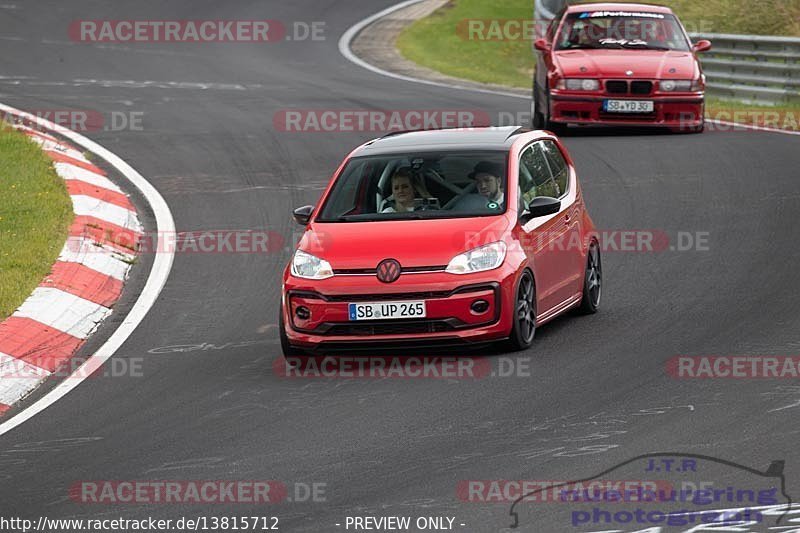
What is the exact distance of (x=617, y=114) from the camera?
68.1ft

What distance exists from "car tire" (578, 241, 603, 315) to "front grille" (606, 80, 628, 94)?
8.52 meters

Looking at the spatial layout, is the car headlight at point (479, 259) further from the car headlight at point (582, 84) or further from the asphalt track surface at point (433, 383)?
the car headlight at point (582, 84)

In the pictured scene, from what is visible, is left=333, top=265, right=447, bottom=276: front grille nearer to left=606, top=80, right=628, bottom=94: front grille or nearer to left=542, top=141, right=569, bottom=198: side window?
left=542, top=141, right=569, bottom=198: side window

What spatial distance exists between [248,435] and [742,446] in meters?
2.67

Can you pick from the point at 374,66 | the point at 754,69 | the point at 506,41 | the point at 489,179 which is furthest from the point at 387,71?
the point at 489,179

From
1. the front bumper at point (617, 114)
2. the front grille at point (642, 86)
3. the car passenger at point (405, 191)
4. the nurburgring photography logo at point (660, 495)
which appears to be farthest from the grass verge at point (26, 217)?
the front grille at point (642, 86)

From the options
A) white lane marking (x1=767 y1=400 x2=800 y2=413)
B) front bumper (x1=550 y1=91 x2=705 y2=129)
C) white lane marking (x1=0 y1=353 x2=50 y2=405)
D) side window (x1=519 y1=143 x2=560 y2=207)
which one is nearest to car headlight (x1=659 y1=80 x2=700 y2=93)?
front bumper (x1=550 y1=91 x2=705 y2=129)

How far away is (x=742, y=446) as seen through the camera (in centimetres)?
800

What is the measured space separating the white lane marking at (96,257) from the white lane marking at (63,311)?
98cm

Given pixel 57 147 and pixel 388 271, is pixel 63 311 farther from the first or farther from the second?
pixel 57 147

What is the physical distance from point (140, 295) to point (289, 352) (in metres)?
2.77

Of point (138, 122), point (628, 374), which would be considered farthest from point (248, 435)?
point (138, 122)

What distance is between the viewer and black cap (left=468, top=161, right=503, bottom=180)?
1136 cm

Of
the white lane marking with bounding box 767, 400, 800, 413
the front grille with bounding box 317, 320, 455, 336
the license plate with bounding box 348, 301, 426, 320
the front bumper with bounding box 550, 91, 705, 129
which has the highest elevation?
the license plate with bounding box 348, 301, 426, 320
